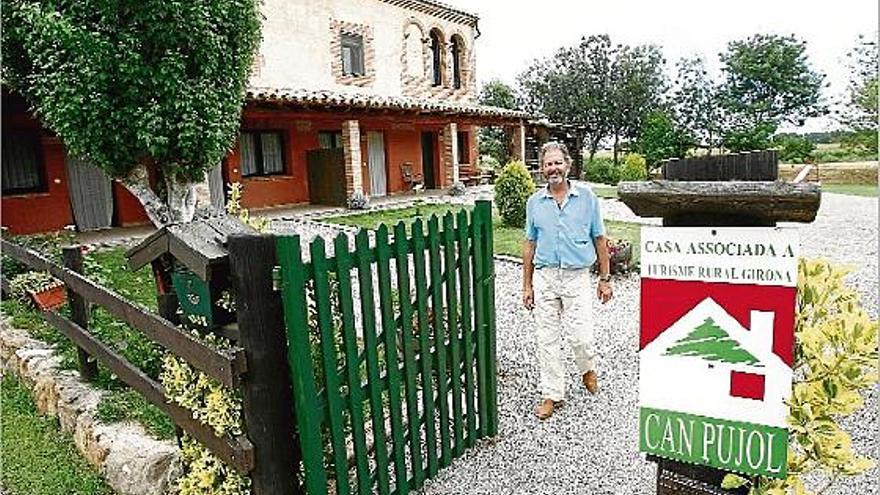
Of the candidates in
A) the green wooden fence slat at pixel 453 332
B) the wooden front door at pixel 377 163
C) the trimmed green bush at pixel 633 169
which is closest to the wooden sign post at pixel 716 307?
the green wooden fence slat at pixel 453 332

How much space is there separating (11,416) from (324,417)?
3.24 meters

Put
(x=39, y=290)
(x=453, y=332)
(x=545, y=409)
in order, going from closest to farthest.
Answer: (x=453, y=332), (x=545, y=409), (x=39, y=290)

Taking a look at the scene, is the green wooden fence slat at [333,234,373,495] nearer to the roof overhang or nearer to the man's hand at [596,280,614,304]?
the man's hand at [596,280,614,304]

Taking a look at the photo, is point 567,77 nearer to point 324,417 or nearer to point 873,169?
point 873,169

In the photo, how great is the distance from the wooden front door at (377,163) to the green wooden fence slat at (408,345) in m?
16.4

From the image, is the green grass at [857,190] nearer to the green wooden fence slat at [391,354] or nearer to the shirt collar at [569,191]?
the shirt collar at [569,191]

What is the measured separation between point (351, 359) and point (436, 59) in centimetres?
2106

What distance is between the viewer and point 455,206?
50.7ft

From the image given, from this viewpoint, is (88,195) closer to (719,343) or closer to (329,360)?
(329,360)

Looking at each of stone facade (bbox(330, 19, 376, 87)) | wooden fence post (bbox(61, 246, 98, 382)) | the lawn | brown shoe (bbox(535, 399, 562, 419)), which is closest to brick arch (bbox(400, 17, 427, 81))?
stone facade (bbox(330, 19, 376, 87))

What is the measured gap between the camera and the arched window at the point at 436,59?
72.3 ft

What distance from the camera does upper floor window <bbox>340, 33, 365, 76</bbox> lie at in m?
19.0

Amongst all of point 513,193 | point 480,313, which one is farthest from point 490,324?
point 513,193

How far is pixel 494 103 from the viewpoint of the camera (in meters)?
39.2
